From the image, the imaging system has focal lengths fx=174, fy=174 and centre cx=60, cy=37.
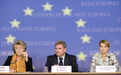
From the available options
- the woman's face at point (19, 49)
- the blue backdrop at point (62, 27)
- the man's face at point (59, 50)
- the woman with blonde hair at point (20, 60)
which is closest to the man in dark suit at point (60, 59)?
the man's face at point (59, 50)

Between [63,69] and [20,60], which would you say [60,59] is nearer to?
[20,60]

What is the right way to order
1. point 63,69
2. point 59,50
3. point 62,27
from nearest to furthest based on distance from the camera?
point 63,69, point 59,50, point 62,27

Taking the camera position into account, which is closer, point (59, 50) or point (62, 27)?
point (59, 50)

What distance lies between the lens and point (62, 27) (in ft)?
13.1

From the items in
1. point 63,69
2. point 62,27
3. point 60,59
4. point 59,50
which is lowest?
point 63,69

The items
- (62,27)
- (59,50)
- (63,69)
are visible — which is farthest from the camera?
(62,27)

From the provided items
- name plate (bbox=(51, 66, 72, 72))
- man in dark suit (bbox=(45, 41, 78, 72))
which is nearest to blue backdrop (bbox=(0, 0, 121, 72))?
man in dark suit (bbox=(45, 41, 78, 72))

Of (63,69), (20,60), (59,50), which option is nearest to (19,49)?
(20,60)

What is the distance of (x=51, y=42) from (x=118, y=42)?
1.53m

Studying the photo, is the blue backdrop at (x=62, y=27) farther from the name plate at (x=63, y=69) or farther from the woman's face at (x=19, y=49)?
the name plate at (x=63, y=69)

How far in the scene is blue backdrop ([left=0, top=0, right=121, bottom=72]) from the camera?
396 cm

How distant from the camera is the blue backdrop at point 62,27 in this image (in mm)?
3955

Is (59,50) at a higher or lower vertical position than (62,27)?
lower

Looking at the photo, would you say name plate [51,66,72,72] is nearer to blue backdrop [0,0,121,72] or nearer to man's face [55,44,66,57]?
man's face [55,44,66,57]
